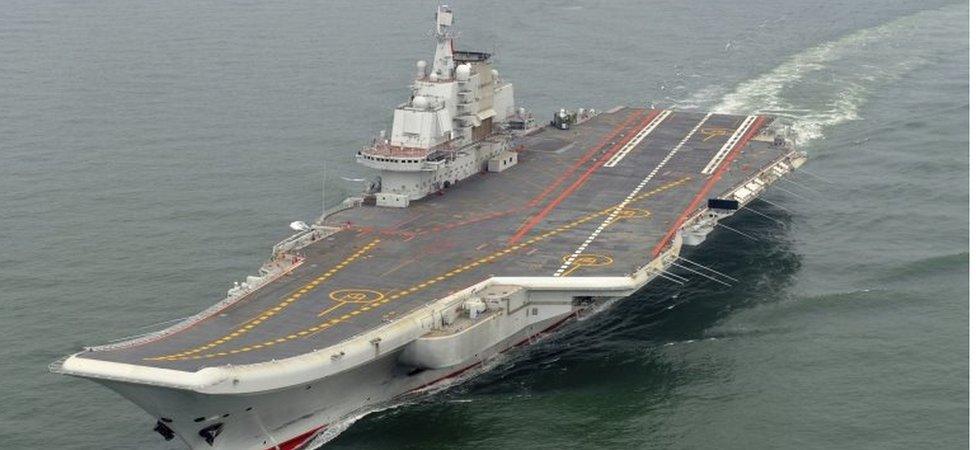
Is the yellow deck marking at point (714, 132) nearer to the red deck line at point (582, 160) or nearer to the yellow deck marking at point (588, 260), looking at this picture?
the red deck line at point (582, 160)

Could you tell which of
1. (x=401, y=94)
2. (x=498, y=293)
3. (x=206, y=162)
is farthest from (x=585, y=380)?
(x=401, y=94)

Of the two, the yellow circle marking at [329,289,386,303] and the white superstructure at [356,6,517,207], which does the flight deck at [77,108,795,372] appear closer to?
the yellow circle marking at [329,289,386,303]

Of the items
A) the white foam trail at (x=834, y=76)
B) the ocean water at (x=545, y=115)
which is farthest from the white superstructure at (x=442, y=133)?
the white foam trail at (x=834, y=76)

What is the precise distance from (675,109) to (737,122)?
11.1 m

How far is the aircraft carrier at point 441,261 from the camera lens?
40000 millimetres

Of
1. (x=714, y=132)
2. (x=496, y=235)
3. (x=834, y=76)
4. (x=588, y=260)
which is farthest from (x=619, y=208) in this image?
(x=834, y=76)

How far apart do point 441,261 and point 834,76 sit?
49.8 m

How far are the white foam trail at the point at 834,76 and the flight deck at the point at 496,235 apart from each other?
1031cm

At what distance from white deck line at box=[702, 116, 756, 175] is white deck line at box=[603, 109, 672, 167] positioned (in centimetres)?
453

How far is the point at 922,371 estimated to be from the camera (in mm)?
47438

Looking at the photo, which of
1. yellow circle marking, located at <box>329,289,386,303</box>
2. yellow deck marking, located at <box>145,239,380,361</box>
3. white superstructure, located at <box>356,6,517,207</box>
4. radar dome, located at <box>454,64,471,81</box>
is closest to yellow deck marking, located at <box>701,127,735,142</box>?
white superstructure, located at <box>356,6,517,207</box>

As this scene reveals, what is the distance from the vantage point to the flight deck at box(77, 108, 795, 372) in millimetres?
42562

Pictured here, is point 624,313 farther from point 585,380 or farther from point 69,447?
point 69,447

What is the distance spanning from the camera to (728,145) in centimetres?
7012
